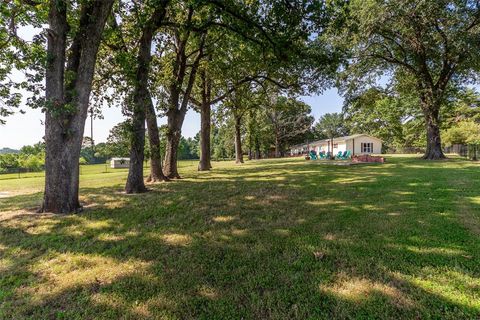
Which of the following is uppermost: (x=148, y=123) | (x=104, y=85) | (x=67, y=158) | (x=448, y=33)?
(x=448, y=33)

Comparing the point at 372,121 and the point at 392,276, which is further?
the point at 372,121

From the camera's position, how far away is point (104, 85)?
11.1 metres

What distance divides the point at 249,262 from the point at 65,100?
5843 millimetres

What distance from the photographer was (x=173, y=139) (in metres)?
12.9

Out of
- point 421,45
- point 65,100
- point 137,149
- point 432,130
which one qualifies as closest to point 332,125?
point 432,130

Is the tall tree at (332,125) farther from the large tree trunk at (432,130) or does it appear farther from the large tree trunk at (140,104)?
the large tree trunk at (140,104)

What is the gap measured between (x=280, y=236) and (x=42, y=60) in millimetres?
6376

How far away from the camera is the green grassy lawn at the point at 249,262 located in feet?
7.88

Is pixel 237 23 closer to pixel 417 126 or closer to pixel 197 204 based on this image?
pixel 197 204

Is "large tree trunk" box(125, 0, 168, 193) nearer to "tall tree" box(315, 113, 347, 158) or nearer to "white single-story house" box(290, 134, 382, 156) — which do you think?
"white single-story house" box(290, 134, 382, 156)

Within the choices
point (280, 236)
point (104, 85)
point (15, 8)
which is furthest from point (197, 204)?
point (104, 85)

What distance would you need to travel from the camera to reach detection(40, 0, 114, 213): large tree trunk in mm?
5852

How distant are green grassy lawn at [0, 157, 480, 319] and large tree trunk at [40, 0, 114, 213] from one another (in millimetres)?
653

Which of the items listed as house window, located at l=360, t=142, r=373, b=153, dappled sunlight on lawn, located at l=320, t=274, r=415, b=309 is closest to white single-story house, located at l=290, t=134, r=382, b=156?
house window, located at l=360, t=142, r=373, b=153
